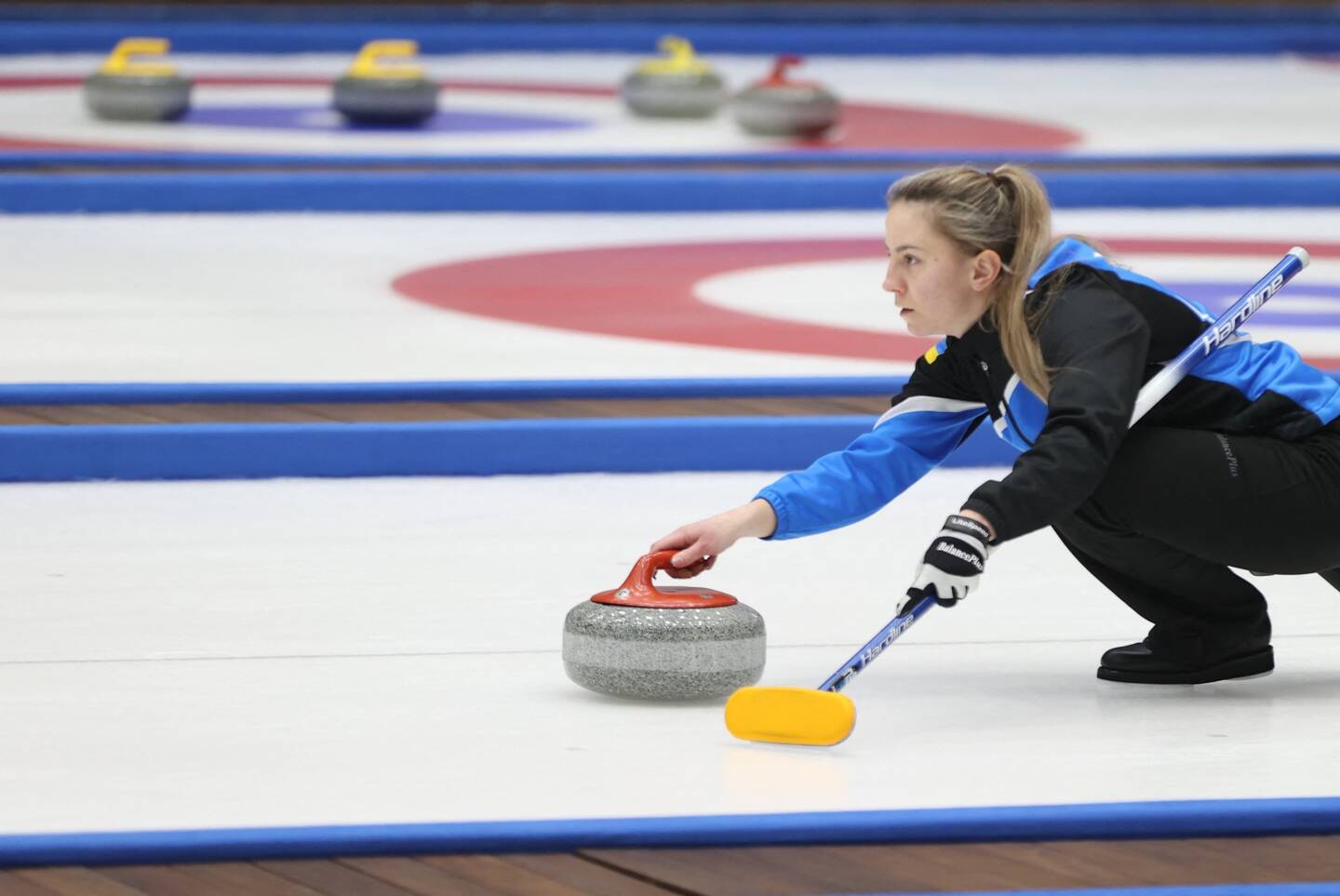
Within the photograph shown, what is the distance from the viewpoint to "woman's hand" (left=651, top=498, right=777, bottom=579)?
229 centimetres

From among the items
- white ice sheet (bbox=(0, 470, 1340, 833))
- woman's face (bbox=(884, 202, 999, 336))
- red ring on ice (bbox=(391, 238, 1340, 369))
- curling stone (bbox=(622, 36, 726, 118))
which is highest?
curling stone (bbox=(622, 36, 726, 118))

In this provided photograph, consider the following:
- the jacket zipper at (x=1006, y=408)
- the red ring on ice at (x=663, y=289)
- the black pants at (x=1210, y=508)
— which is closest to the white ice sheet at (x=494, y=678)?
the black pants at (x=1210, y=508)

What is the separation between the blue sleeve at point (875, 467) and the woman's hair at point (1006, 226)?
18 cm

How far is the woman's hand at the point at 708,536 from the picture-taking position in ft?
7.52

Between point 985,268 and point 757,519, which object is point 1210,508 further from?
point 757,519

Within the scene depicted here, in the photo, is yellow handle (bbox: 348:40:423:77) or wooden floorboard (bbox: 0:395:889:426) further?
yellow handle (bbox: 348:40:423:77)

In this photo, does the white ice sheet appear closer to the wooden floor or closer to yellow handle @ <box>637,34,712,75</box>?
the wooden floor

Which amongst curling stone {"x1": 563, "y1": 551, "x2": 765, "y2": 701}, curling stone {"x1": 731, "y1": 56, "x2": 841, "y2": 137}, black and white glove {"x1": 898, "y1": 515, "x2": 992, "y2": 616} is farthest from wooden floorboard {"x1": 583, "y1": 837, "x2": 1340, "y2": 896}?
curling stone {"x1": 731, "y1": 56, "x2": 841, "y2": 137}

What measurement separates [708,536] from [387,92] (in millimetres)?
5478

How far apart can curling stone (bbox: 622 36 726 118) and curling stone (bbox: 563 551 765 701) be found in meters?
5.73

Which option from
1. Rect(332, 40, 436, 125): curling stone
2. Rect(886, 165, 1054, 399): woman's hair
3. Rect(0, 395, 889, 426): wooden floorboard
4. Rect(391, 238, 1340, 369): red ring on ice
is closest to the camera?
Rect(886, 165, 1054, 399): woman's hair

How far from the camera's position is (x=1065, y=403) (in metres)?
2.18

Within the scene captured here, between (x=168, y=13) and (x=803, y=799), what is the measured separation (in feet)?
32.7

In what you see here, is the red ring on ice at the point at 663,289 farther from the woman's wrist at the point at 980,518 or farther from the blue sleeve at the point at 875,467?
the woman's wrist at the point at 980,518
